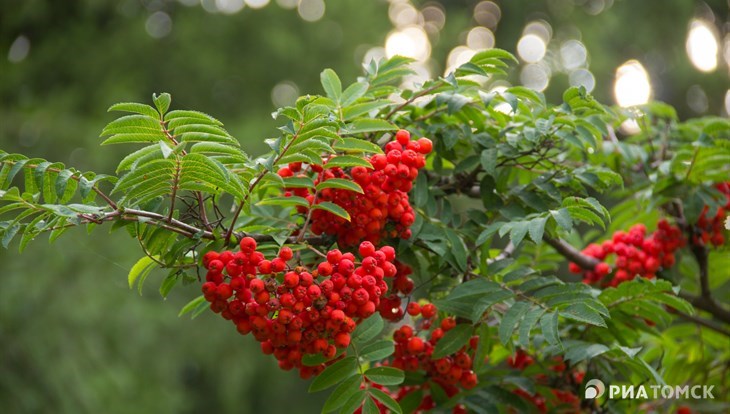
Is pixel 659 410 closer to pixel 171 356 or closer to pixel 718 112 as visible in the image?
pixel 171 356

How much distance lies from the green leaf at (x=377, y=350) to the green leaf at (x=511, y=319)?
0.85ft

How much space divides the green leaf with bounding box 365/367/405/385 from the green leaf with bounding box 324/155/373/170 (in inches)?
18.5

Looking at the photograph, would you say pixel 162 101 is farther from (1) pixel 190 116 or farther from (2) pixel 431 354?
(2) pixel 431 354

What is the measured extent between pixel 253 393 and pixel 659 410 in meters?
7.00

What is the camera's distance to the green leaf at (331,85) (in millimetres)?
2033

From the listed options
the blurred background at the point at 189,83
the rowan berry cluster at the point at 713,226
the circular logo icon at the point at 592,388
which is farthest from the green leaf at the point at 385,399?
the blurred background at the point at 189,83

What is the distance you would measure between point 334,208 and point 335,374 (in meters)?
0.39

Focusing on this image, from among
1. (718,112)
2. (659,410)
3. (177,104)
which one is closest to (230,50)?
(177,104)

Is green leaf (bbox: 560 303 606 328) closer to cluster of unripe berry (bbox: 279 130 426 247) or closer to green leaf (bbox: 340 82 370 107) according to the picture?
cluster of unripe berry (bbox: 279 130 426 247)

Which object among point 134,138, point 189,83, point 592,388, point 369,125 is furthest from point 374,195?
point 189,83

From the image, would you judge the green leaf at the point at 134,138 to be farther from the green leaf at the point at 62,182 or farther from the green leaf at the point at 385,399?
the green leaf at the point at 385,399

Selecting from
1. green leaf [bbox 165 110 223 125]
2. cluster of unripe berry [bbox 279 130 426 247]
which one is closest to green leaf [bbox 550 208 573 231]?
cluster of unripe berry [bbox 279 130 426 247]

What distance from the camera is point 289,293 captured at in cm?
162

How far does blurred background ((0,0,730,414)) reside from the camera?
6.17 m
